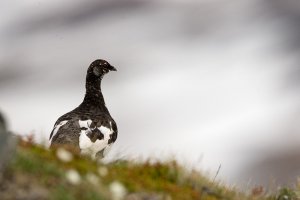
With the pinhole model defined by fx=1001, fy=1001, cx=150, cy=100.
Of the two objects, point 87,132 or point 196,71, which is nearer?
point 87,132

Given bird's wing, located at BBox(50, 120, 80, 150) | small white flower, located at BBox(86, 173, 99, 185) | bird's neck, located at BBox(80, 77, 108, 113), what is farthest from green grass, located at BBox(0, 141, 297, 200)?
bird's neck, located at BBox(80, 77, 108, 113)

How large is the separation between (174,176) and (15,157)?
3449mm

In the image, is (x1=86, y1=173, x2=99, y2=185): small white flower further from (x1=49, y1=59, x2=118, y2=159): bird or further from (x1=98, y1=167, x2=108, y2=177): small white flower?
(x1=49, y1=59, x2=118, y2=159): bird

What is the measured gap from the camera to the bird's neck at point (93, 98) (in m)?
24.0

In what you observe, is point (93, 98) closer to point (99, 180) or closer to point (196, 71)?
point (99, 180)

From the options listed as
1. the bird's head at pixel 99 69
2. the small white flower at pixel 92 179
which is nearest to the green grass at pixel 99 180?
the small white flower at pixel 92 179

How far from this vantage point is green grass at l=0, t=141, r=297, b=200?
42.8 feet

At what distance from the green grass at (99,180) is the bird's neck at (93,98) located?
7320mm

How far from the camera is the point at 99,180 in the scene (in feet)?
45.4

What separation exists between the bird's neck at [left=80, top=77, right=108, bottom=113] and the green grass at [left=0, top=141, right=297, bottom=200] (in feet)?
24.0

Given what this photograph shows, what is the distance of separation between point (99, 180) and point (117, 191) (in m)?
0.52

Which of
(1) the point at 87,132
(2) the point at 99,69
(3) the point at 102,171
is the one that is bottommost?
(3) the point at 102,171

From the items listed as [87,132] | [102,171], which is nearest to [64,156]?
[102,171]

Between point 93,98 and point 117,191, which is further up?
point 93,98
